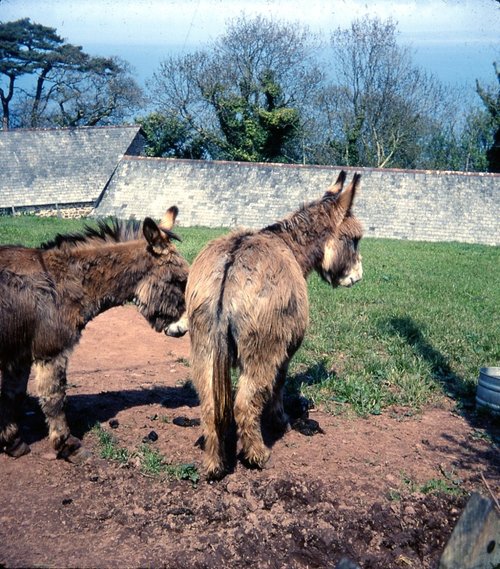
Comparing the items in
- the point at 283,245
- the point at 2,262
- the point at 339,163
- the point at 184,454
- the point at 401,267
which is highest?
the point at 283,245

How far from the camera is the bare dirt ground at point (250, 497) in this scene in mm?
4441

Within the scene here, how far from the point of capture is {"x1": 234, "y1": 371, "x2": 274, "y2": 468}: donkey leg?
5.23 m

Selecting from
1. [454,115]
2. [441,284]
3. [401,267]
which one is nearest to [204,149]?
[454,115]

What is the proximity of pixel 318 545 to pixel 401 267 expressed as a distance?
1454 cm

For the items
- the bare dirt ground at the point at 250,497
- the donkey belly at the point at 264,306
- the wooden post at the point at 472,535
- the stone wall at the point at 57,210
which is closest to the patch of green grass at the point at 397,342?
the bare dirt ground at the point at 250,497

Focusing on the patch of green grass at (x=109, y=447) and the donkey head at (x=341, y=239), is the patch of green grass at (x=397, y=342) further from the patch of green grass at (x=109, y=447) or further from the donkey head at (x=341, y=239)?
the patch of green grass at (x=109, y=447)

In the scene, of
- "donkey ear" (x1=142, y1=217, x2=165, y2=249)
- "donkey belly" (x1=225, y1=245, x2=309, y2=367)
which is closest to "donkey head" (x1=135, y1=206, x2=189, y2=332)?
"donkey ear" (x1=142, y1=217, x2=165, y2=249)

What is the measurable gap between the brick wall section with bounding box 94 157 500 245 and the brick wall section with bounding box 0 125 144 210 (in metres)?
2.26

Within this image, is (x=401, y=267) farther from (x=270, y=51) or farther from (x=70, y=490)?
(x=270, y=51)

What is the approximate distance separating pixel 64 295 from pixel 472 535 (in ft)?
13.1

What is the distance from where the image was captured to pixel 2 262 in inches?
222

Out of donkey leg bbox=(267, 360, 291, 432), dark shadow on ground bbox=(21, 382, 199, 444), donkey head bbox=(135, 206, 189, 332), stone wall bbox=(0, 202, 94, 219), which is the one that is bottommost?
stone wall bbox=(0, 202, 94, 219)

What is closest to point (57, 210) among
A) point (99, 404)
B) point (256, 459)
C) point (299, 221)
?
point (99, 404)

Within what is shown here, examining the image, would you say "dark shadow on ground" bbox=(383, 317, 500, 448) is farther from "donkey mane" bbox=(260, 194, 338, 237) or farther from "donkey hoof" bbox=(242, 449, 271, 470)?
"donkey mane" bbox=(260, 194, 338, 237)
